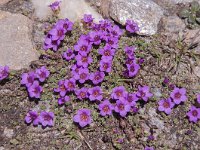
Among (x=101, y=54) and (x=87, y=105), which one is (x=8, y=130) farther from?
(x=101, y=54)

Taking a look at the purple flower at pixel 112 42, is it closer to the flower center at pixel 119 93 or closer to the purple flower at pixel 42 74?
the flower center at pixel 119 93

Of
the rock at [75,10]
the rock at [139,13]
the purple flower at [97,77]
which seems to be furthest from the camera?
the rock at [75,10]

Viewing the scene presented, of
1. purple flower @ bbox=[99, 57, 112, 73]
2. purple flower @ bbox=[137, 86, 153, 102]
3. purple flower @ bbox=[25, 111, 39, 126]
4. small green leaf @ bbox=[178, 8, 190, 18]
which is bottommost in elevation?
purple flower @ bbox=[25, 111, 39, 126]

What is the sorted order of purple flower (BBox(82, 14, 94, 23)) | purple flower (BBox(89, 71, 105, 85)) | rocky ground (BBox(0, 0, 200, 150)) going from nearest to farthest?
rocky ground (BBox(0, 0, 200, 150)) → purple flower (BBox(89, 71, 105, 85)) → purple flower (BBox(82, 14, 94, 23))

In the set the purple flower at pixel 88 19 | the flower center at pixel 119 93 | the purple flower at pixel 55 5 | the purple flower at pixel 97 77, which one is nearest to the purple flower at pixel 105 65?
the purple flower at pixel 97 77

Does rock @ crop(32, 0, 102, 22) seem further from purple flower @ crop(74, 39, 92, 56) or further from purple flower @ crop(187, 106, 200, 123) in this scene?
purple flower @ crop(187, 106, 200, 123)

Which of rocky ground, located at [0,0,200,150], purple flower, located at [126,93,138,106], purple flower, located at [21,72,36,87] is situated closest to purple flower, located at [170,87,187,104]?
rocky ground, located at [0,0,200,150]
